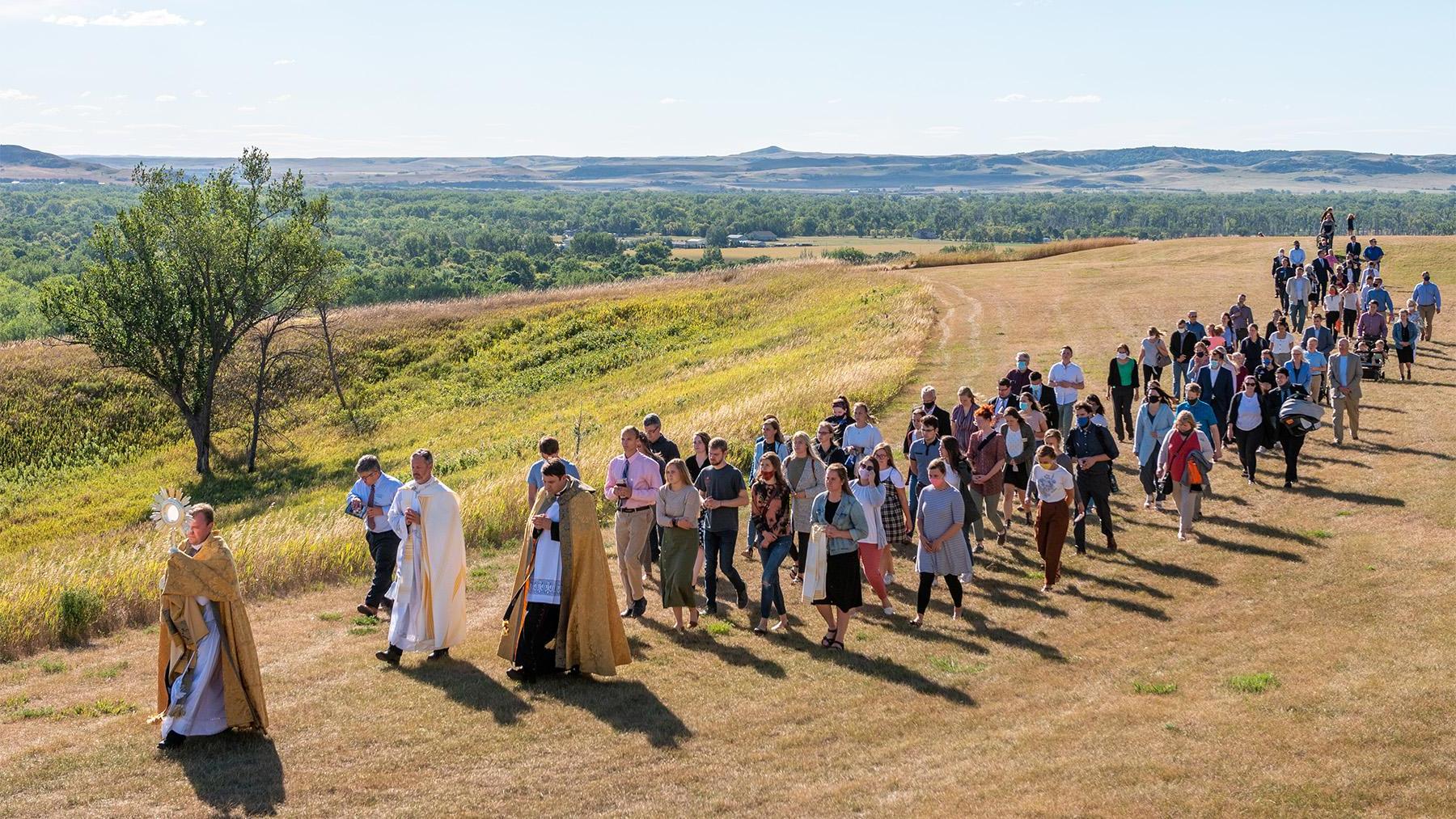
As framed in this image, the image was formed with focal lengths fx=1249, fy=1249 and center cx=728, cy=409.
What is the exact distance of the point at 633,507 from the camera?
1336 cm

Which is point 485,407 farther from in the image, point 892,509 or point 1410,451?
point 892,509

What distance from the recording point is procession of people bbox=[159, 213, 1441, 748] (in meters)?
9.97

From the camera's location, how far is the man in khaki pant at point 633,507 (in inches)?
522

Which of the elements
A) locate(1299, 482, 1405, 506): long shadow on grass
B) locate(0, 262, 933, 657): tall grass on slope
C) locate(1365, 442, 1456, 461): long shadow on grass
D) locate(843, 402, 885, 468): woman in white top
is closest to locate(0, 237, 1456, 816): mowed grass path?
locate(1299, 482, 1405, 506): long shadow on grass

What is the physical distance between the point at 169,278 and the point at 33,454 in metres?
7.77

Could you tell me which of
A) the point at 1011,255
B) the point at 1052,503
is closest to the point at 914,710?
the point at 1052,503

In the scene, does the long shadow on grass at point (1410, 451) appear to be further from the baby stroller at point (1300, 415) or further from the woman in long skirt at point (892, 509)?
the woman in long skirt at point (892, 509)

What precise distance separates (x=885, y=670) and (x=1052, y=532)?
3.32 metres

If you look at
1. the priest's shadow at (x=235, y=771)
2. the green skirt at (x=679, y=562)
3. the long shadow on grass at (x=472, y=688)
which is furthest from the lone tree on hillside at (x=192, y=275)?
the priest's shadow at (x=235, y=771)

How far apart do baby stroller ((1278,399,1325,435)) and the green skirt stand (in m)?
10.2

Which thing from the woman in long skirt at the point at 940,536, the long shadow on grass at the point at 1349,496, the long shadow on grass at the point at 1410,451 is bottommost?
the long shadow on grass at the point at 1349,496

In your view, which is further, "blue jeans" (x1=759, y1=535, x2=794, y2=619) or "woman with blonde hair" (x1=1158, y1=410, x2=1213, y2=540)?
"woman with blonde hair" (x1=1158, y1=410, x2=1213, y2=540)

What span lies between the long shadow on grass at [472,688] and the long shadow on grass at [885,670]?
3.03 m

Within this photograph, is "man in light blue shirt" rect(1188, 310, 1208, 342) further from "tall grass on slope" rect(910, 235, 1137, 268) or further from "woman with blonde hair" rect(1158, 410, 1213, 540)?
"tall grass on slope" rect(910, 235, 1137, 268)
